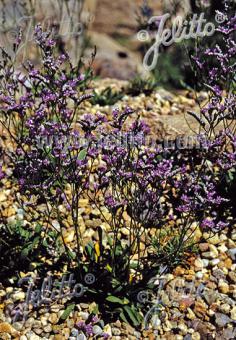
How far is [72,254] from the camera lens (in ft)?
14.1

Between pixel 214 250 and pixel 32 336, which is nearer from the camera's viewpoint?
pixel 32 336

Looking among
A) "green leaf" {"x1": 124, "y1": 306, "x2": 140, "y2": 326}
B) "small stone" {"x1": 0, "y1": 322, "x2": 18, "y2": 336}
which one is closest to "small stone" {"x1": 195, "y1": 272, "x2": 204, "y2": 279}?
"green leaf" {"x1": 124, "y1": 306, "x2": 140, "y2": 326}

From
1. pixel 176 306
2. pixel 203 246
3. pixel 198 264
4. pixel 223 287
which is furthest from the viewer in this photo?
pixel 203 246

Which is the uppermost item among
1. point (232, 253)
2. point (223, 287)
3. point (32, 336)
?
point (232, 253)

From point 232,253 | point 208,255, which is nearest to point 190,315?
point 208,255

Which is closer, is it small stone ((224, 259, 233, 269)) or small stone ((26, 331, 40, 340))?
small stone ((26, 331, 40, 340))

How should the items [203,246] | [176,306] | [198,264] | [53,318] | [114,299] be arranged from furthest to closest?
[203,246] < [198,264] < [176,306] < [53,318] < [114,299]

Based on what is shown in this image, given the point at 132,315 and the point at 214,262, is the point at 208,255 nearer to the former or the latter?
the point at 214,262

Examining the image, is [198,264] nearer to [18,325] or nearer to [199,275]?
[199,275]

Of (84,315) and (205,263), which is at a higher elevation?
(205,263)

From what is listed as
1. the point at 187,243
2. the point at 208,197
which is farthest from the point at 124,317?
the point at 208,197

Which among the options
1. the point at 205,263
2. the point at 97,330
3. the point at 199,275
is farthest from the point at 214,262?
the point at 97,330

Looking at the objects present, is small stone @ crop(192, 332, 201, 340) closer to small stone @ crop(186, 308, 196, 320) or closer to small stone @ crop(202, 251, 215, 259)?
small stone @ crop(186, 308, 196, 320)

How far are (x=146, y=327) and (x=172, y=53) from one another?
259 inches
